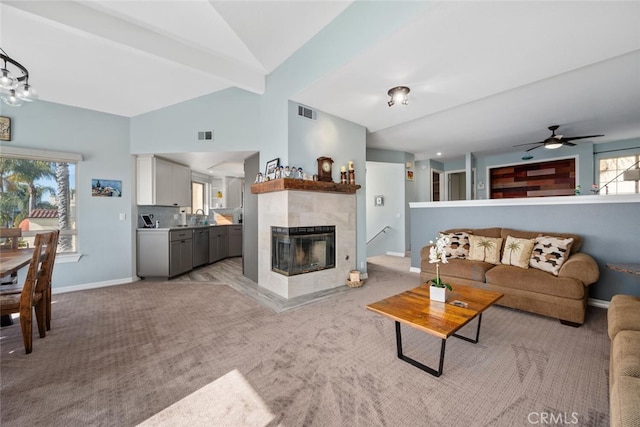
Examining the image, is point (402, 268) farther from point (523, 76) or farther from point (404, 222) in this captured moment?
point (523, 76)

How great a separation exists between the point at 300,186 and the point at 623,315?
123 inches

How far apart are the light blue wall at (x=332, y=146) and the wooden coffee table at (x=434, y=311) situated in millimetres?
2150

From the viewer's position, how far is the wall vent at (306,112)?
3613 mm

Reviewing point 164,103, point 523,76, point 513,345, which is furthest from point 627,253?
point 164,103

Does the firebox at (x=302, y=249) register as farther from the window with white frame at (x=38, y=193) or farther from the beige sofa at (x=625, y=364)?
the window with white frame at (x=38, y=193)

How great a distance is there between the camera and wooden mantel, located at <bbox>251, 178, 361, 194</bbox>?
3252 mm

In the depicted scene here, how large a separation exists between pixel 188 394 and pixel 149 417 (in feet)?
0.75

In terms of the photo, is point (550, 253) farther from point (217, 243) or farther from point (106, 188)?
point (106, 188)

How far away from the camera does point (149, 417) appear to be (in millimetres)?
1461

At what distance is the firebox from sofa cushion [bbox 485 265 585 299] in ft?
7.10

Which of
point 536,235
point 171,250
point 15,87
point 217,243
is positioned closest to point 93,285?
point 171,250

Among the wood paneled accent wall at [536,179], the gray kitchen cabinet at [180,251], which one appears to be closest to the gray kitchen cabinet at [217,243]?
the gray kitchen cabinet at [180,251]

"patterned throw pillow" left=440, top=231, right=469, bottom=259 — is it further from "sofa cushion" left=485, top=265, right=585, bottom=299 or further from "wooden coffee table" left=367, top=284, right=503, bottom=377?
"wooden coffee table" left=367, top=284, right=503, bottom=377

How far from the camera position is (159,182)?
464 centimetres
